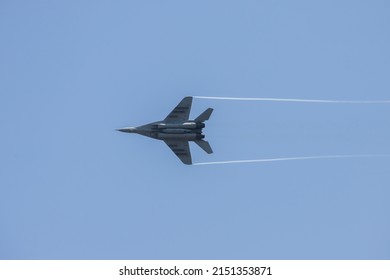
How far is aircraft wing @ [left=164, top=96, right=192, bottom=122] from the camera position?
1843 inches

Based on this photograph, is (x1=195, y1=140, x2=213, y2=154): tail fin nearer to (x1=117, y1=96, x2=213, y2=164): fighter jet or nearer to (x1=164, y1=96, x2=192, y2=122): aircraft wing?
(x1=117, y1=96, x2=213, y2=164): fighter jet

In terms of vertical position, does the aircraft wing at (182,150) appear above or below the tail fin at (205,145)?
above

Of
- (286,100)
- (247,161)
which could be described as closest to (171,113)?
(247,161)

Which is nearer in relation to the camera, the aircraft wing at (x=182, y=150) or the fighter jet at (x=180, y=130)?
the fighter jet at (x=180, y=130)

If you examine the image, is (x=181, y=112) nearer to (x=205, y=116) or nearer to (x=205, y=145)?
(x=205, y=116)

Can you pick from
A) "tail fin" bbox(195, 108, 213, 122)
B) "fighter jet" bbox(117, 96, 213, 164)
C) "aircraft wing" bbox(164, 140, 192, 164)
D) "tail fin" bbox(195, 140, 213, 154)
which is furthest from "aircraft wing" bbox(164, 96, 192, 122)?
"tail fin" bbox(195, 140, 213, 154)

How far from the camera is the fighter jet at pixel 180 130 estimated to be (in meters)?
45.4

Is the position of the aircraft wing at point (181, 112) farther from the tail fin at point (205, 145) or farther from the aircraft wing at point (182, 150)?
the tail fin at point (205, 145)

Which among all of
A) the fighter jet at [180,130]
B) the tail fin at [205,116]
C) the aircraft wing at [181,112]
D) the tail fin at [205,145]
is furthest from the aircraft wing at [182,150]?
the tail fin at [205,116]

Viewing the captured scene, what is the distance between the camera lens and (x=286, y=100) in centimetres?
3897
